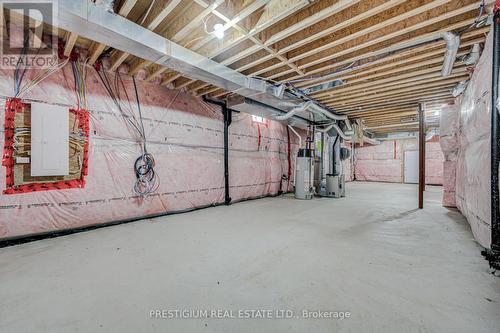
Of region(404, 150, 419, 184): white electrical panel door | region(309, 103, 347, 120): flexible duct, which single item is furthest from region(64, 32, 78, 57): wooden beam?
region(404, 150, 419, 184): white electrical panel door

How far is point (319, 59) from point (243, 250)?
263cm

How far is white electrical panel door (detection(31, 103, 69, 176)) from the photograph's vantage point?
245 cm

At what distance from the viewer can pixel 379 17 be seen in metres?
2.16

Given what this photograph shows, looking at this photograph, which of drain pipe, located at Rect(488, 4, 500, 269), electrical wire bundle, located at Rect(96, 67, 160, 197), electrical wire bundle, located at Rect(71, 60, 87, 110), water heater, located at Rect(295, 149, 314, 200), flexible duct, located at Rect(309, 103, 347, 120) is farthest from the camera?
water heater, located at Rect(295, 149, 314, 200)

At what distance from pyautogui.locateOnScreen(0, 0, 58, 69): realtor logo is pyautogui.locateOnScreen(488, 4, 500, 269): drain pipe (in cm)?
409

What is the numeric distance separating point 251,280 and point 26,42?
3.57 m

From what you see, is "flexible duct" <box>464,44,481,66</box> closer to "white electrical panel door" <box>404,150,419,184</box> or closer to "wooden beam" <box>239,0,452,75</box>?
"wooden beam" <box>239,0,452,75</box>

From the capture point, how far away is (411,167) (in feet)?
Answer: 31.8

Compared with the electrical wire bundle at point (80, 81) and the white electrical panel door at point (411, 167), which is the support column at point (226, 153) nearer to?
the electrical wire bundle at point (80, 81)

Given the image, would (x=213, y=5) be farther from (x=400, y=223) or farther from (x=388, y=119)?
(x=388, y=119)

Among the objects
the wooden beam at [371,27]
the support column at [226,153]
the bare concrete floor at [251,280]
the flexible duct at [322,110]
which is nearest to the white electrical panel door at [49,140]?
the bare concrete floor at [251,280]

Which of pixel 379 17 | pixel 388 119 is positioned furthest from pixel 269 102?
pixel 388 119

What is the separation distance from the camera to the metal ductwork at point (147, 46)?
181cm

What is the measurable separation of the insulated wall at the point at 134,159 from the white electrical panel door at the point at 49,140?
0.17m
